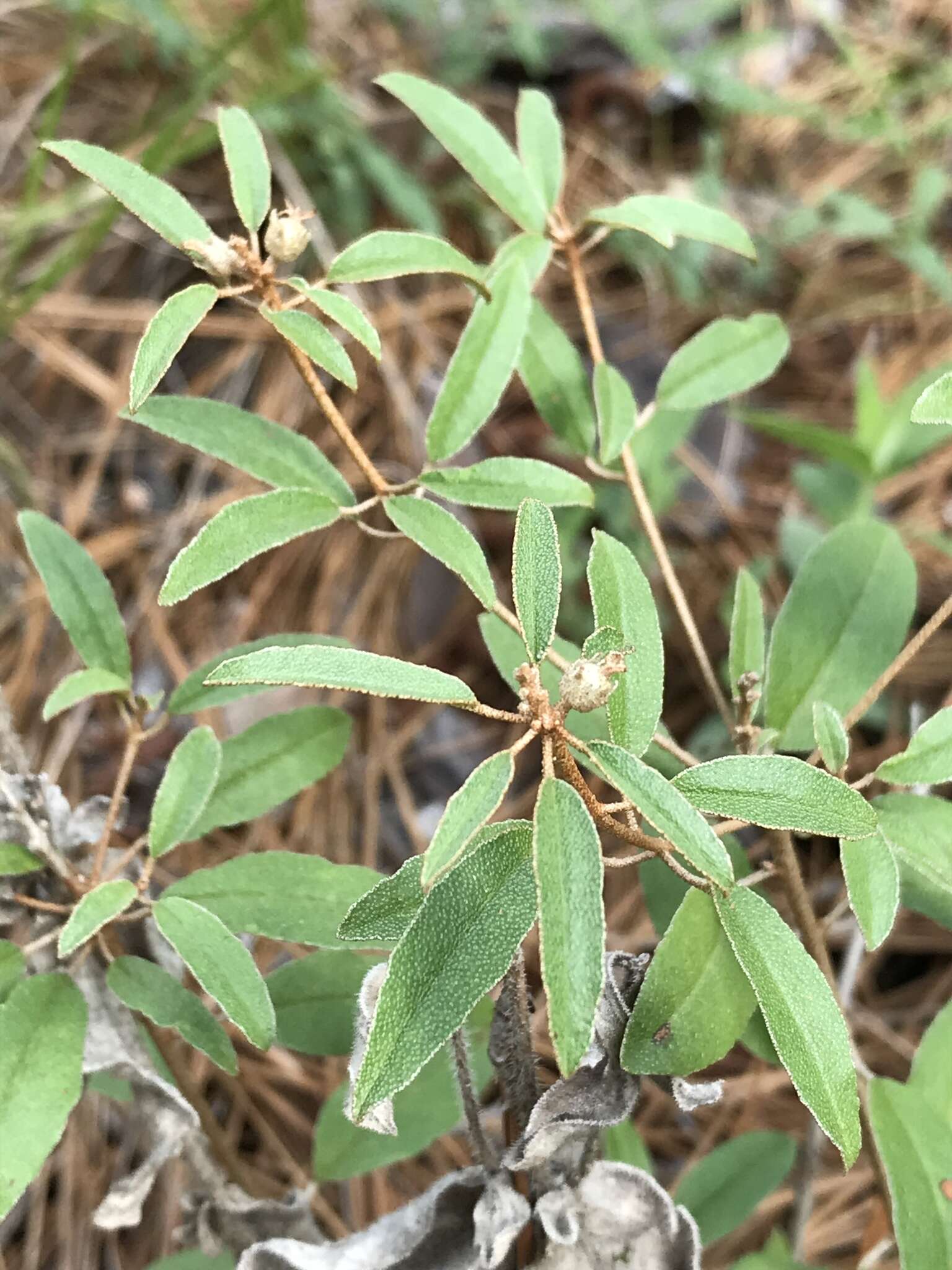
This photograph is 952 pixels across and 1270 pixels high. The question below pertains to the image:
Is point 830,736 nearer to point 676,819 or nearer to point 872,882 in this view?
point 872,882

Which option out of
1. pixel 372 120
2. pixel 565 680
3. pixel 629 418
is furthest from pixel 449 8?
pixel 565 680

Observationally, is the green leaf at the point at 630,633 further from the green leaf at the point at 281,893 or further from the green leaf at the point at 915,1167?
the green leaf at the point at 915,1167

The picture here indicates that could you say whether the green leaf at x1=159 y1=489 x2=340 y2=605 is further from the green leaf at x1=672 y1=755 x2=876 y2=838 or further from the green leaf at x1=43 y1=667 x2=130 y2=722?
the green leaf at x1=672 y1=755 x2=876 y2=838

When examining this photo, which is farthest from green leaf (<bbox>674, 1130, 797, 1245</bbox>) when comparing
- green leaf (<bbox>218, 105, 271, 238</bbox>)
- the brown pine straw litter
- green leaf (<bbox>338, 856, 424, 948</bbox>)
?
green leaf (<bbox>218, 105, 271, 238</bbox>)

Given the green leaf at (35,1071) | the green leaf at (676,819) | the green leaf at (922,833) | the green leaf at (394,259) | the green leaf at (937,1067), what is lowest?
the green leaf at (937,1067)

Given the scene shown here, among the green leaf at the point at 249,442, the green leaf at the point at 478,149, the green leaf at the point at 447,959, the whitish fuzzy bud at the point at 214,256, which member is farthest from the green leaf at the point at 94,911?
the green leaf at the point at 478,149
